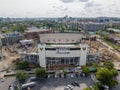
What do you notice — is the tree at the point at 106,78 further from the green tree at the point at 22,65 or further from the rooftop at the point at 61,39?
the rooftop at the point at 61,39

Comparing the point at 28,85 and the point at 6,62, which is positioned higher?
the point at 6,62

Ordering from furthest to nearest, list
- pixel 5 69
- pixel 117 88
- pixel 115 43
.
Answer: pixel 115 43 → pixel 5 69 → pixel 117 88

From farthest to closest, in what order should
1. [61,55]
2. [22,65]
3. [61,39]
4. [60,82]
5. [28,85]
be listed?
[61,39], [61,55], [22,65], [60,82], [28,85]

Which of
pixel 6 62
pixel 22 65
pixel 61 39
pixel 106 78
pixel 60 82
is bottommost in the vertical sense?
pixel 60 82

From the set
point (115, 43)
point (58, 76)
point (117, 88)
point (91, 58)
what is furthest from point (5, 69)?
point (115, 43)

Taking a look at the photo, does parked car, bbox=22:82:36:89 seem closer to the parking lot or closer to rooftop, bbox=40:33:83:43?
the parking lot

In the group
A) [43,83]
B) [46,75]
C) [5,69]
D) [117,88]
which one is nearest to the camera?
[117,88]

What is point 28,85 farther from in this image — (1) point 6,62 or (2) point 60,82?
(1) point 6,62

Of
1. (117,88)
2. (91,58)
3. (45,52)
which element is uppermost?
(45,52)

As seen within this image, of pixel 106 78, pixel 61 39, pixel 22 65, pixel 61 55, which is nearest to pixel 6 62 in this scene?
pixel 22 65

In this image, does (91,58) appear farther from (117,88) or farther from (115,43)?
(115,43)

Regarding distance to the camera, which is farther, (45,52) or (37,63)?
(37,63)
